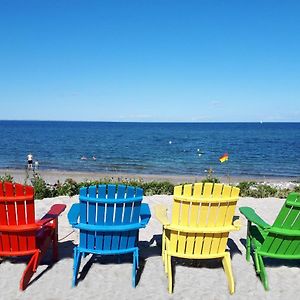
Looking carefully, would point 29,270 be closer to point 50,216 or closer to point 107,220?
point 50,216

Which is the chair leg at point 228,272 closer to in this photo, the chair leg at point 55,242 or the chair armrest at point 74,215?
the chair armrest at point 74,215

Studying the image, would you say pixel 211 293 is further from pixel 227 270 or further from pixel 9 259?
pixel 9 259

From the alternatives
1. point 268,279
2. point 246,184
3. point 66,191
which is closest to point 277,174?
point 246,184

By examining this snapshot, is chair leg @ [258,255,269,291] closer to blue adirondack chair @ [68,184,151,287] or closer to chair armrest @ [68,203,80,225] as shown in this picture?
blue adirondack chair @ [68,184,151,287]

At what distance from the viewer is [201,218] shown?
13.4ft

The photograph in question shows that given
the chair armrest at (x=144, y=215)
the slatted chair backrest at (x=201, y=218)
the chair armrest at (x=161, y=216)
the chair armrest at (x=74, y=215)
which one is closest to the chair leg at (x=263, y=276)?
the slatted chair backrest at (x=201, y=218)

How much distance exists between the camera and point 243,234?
6078mm

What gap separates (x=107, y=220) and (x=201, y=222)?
1.06 meters

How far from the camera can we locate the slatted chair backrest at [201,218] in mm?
4027

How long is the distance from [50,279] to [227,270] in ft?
6.73

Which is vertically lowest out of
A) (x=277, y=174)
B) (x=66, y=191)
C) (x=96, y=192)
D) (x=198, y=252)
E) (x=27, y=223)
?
(x=277, y=174)

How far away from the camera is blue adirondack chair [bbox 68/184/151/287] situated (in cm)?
399

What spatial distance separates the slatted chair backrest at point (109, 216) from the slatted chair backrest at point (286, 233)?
1.54 m

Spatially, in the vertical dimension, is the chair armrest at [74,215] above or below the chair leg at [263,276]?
above
